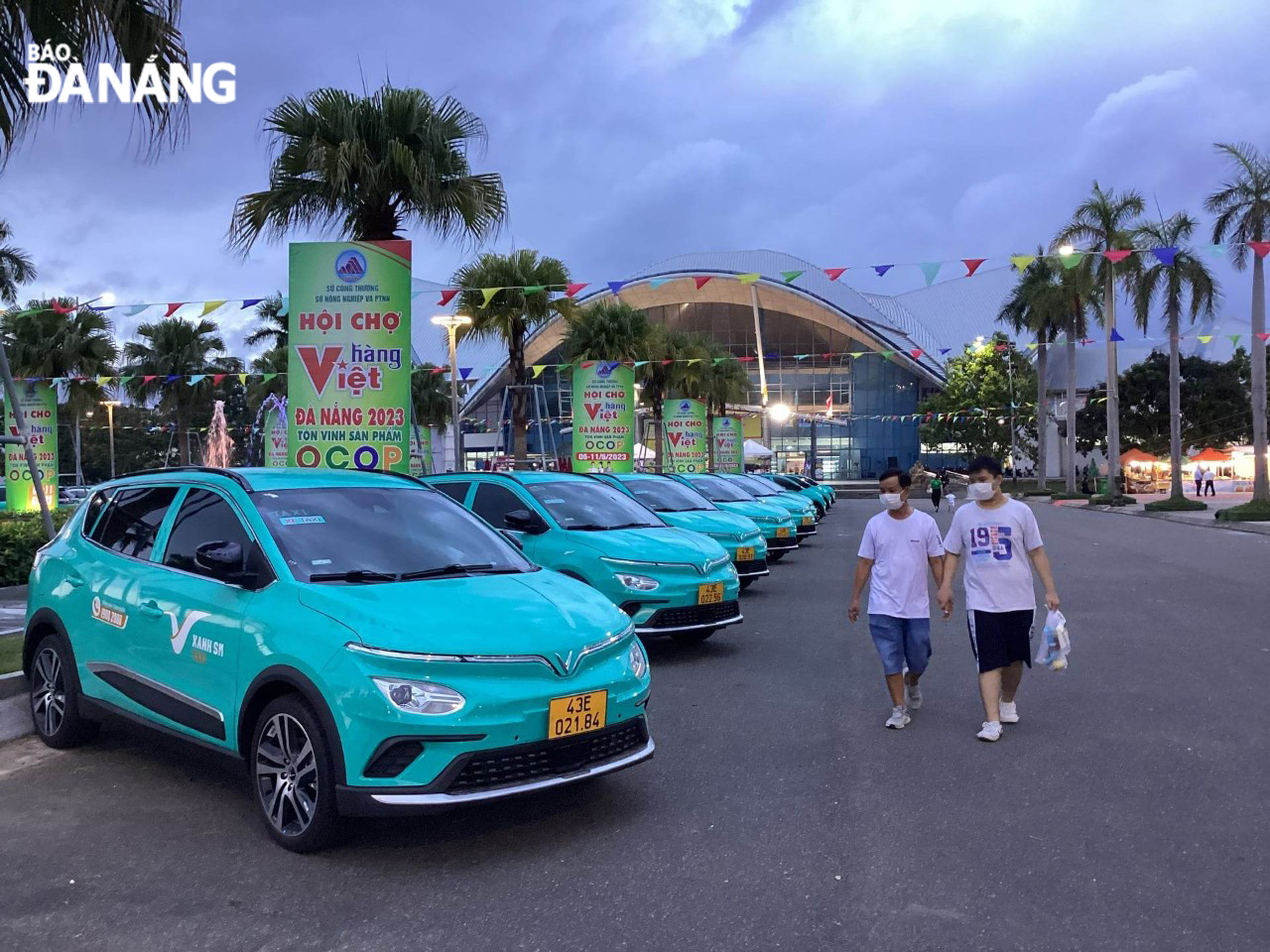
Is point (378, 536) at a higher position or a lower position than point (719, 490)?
higher

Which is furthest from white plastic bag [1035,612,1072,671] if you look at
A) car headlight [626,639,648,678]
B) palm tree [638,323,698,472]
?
palm tree [638,323,698,472]

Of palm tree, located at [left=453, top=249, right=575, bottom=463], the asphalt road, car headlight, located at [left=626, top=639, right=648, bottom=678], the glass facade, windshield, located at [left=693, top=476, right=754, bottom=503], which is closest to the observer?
the asphalt road

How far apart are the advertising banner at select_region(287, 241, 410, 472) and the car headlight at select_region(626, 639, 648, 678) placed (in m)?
7.65

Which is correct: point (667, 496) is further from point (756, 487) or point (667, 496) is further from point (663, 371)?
point (663, 371)

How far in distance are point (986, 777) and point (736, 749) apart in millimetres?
1361

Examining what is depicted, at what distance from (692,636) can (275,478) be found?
4.50 meters

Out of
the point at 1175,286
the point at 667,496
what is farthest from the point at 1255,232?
the point at 667,496

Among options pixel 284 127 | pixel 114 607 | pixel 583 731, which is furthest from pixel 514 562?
pixel 284 127

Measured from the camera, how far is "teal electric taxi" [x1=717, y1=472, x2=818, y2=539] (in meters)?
21.8

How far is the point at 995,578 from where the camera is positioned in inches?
246

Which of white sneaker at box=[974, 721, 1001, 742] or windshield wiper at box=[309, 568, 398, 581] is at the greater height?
windshield wiper at box=[309, 568, 398, 581]

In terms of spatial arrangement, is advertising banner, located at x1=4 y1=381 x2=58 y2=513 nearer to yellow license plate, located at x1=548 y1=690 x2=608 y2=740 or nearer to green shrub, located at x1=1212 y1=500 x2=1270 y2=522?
yellow license plate, located at x1=548 y1=690 x2=608 y2=740

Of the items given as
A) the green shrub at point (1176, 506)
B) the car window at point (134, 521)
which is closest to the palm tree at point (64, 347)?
the car window at point (134, 521)

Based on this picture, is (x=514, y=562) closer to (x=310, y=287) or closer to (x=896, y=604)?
(x=896, y=604)
